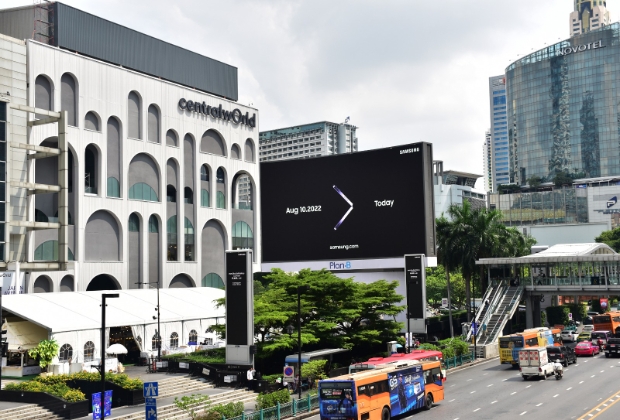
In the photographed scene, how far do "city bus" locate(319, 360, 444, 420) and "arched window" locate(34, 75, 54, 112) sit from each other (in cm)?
4348

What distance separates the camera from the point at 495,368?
57.7 metres

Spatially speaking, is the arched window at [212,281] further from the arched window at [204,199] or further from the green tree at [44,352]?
the green tree at [44,352]

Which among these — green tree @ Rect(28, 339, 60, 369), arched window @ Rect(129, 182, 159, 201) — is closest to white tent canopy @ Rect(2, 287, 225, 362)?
green tree @ Rect(28, 339, 60, 369)

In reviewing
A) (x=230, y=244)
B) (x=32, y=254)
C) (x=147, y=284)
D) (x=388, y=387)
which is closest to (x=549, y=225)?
(x=230, y=244)

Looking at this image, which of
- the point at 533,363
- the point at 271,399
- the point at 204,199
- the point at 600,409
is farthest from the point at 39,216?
the point at 600,409

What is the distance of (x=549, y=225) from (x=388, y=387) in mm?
164577

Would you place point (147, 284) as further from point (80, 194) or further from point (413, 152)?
point (413, 152)

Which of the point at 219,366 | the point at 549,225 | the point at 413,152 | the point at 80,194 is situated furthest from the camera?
the point at 549,225

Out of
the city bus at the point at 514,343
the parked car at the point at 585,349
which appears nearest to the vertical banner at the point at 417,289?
the city bus at the point at 514,343

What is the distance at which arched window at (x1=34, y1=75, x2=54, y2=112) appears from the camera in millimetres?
65062

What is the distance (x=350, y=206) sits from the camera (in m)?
75.9

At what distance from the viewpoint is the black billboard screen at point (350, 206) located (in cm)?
7212

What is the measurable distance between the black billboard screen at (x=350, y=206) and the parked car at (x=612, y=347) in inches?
716

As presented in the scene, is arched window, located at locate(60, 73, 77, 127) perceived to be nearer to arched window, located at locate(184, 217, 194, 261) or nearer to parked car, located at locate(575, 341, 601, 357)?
arched window, located at locate(184, 217, 194, 261)
